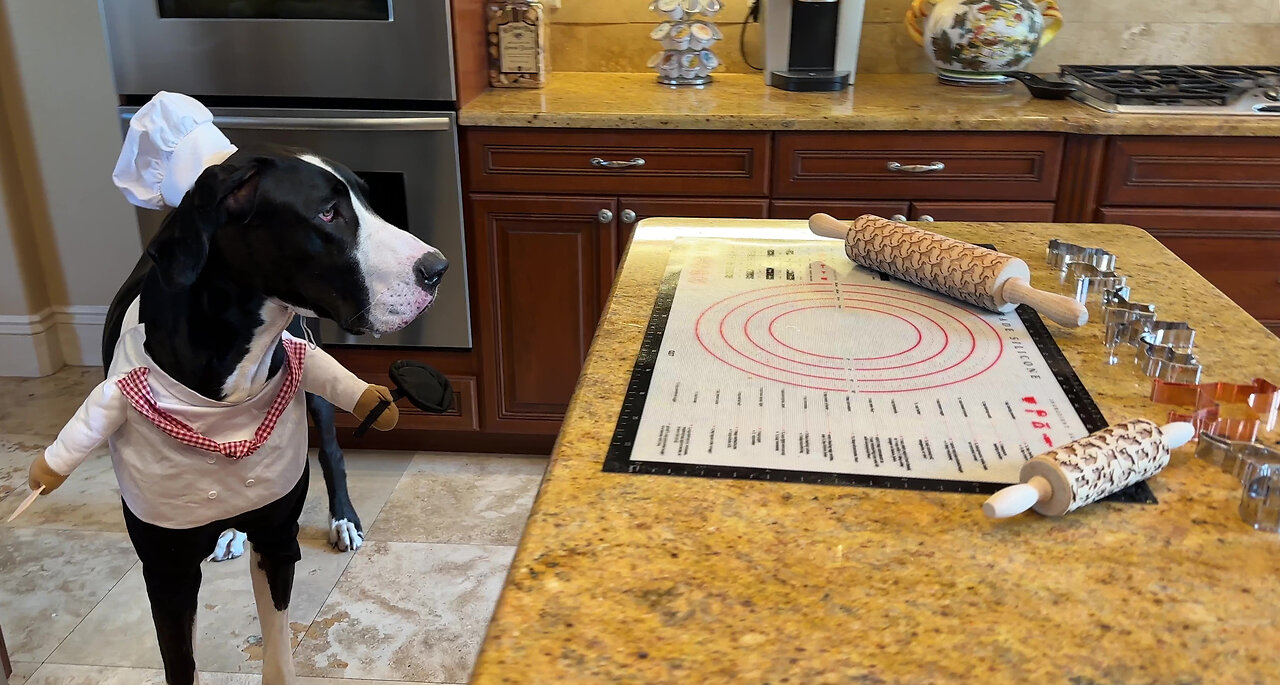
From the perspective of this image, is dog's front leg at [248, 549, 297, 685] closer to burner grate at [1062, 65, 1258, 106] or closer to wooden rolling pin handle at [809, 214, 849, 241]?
wooden rolling pin handle at [809, 214, 849, 241]

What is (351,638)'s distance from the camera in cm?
191

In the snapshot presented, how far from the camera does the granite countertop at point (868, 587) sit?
1.77 ft

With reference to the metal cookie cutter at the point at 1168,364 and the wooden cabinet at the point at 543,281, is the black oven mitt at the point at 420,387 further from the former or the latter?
the wooden cabinet at the point at 543,281

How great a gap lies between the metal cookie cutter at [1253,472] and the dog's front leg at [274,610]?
1.24 m

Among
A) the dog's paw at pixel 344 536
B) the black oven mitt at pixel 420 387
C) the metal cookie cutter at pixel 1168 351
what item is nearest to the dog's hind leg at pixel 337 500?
the dog's paw at pixel 344 536

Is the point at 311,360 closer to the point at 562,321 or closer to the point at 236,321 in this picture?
the point at 236,321

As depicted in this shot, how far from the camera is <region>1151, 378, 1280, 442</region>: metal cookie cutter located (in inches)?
30.6

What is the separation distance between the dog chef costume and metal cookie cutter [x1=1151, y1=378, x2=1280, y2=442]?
804 mm

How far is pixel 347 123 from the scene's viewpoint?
226cm

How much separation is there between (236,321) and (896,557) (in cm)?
89

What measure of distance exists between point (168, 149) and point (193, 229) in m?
0.22

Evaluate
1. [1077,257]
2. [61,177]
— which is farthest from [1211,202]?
[61,177]

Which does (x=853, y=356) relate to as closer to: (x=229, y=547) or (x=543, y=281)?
(x=543, y=281)

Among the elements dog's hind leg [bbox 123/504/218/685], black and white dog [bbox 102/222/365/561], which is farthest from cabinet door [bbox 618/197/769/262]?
dog's hind leg [bbox 123/504/218/685]
